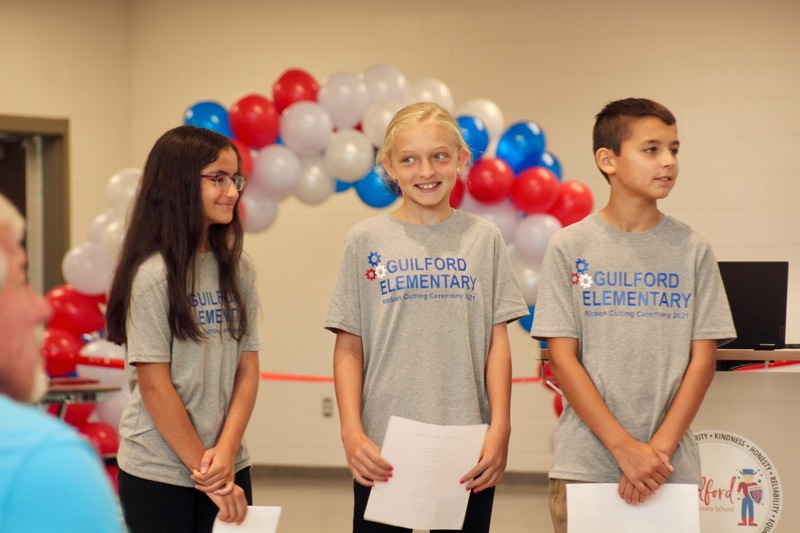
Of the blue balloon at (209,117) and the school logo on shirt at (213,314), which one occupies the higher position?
the blue balloon at (209,117)

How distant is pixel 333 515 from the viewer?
16.4 feet

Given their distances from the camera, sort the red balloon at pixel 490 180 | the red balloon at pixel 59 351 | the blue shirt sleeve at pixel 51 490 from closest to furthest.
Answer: the blue shirt sleeve at pixel 51 490 < the red balloon at pixel 490 180 < the red balloon at pixel 59 351

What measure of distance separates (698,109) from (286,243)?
8.97ft

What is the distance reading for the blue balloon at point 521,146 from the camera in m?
4.50

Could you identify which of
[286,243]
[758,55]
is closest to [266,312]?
[286,243]

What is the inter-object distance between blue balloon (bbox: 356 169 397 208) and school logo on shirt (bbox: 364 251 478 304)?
241 centimetres

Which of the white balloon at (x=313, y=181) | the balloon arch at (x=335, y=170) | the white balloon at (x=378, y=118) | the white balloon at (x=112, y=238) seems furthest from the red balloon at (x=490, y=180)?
the white balloon at (x=112, y=238)

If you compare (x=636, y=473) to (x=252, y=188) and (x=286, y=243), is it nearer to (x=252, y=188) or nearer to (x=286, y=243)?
(x=252, y=188)

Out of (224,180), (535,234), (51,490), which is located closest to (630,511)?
(224,180)

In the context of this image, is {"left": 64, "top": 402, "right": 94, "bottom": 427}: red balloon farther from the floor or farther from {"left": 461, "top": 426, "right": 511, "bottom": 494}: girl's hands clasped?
{"left": 461, "top": 426, "right": 511, "bottom": 494}: girl's hands clasped

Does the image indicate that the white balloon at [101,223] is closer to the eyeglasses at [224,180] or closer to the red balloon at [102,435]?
the red balloon at [102,435]

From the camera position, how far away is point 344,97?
14.6 feet

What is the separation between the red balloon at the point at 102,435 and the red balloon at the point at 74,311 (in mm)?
489

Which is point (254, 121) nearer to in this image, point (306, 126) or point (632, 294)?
point (306, 126)
